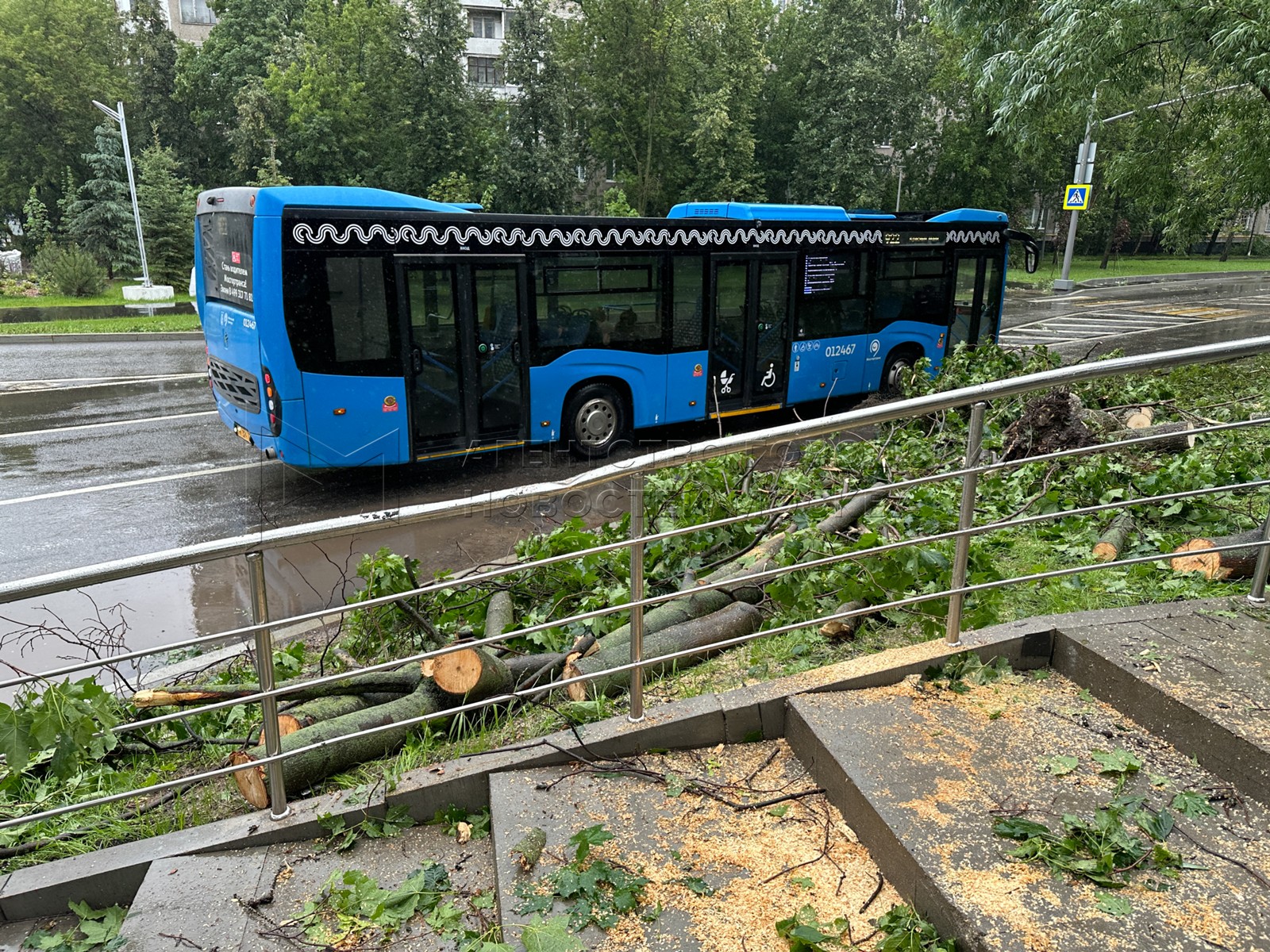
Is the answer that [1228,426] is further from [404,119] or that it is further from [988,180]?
[988,180]

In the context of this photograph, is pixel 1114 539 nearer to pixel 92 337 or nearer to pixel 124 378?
pixel 124 378

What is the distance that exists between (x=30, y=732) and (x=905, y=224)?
1316cm

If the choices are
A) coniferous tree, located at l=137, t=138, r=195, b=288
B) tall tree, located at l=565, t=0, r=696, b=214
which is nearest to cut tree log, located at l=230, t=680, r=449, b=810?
coniferous tree, located at l=137, t=138, r=195, b=288

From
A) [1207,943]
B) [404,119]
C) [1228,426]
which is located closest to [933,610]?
[1228,426]

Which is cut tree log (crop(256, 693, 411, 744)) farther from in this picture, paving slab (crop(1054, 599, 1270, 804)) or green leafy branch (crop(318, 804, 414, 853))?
paving slab (crop(1054, 599, 1270, 804))

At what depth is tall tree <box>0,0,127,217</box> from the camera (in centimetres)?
4009

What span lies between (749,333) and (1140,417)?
5.43 metres

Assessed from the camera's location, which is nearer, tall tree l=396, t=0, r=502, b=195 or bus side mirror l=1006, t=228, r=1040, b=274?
bus side mirror l=1006, t=228, r=1040, b=274

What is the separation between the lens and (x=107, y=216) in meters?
35.7

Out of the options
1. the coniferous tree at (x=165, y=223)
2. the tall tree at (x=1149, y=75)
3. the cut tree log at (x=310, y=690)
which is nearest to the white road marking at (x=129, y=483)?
the cut tree log at (x=310, y=690)

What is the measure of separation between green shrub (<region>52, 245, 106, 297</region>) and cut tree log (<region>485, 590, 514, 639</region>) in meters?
29.3

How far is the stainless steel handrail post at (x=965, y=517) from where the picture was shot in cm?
346

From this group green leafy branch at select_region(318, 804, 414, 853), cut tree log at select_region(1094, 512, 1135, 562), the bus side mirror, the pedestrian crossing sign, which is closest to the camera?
green leafy branch at select_region(318, 804, 414, 853)

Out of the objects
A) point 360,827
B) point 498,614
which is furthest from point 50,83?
point 360,827
